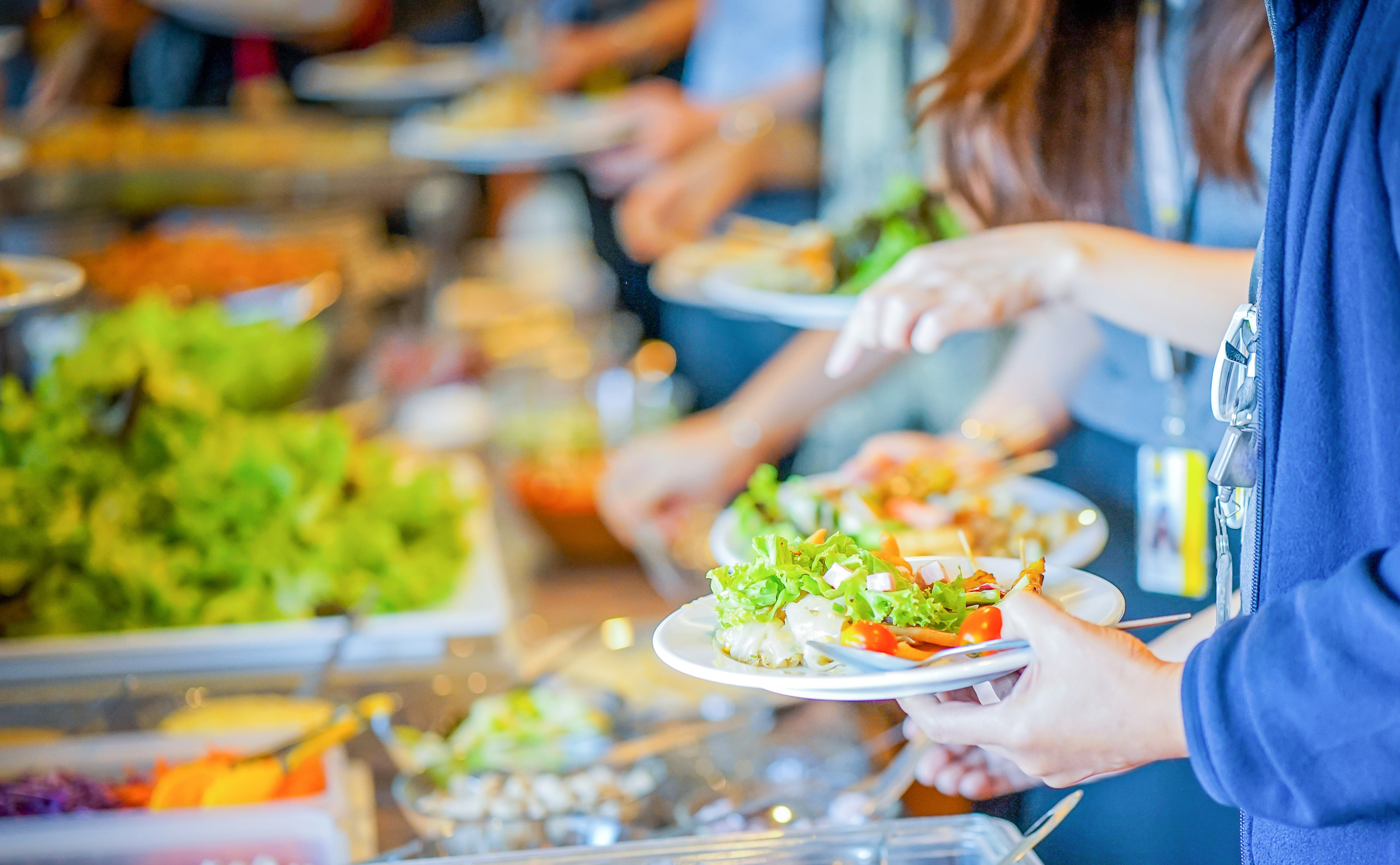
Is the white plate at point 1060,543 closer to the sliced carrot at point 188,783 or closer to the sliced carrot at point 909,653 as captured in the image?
the sliced carrot at point 909,653

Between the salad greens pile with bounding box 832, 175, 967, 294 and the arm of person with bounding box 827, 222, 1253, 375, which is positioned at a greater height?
the arm of person with bounding box 827, 222, 1253, 375

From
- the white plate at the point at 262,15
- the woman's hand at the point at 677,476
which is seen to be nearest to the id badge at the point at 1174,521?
the woman's hand at the point at 677,476

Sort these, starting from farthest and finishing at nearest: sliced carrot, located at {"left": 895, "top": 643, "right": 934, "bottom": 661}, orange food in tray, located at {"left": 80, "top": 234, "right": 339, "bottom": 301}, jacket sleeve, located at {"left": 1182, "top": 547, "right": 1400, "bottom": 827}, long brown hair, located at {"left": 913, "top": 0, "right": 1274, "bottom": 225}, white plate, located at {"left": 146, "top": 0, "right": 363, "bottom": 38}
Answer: white plate, located at {"left": 146, "top": 0, "right": 363, "bottom": 38}, orange food in tray, located at {"left": 80, "top": 234, "right": 339, "bottom": 301}, long brown hair, located at {"left": 913, "top": 0, "right": 1274, "bottom": 225}, sliced carrot, located at {"left": 895, "top": 643, "right": 934, "bottom": 661}, jacket sleeve, located at {"left": 1182, "top": 547, "right": 1400, "bottom": 827}

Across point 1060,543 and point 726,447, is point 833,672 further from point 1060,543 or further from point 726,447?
point 726,447

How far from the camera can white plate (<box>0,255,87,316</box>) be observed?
1082 millimetres

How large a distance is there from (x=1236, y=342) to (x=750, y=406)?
1147 mm

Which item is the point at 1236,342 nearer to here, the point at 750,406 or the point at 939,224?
the point at 939,224

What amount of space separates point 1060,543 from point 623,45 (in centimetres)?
262

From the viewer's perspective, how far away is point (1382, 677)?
61 cm

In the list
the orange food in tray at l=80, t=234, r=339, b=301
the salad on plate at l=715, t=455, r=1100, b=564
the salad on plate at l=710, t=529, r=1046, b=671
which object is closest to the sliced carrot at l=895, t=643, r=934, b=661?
the salad on plate at l=710, t=529, r=1046, b=671

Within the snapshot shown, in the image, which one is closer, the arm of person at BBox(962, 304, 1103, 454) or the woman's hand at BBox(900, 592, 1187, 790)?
the woman's hand at BBox(900, 592, 1187, 790)

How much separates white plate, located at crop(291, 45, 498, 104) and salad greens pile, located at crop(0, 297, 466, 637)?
4.79 feet

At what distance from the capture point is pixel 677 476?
187cm

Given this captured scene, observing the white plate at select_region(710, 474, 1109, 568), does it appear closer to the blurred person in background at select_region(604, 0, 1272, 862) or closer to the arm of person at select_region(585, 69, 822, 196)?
the blurred person in background at select_region(604, 0, 1272, 862)
